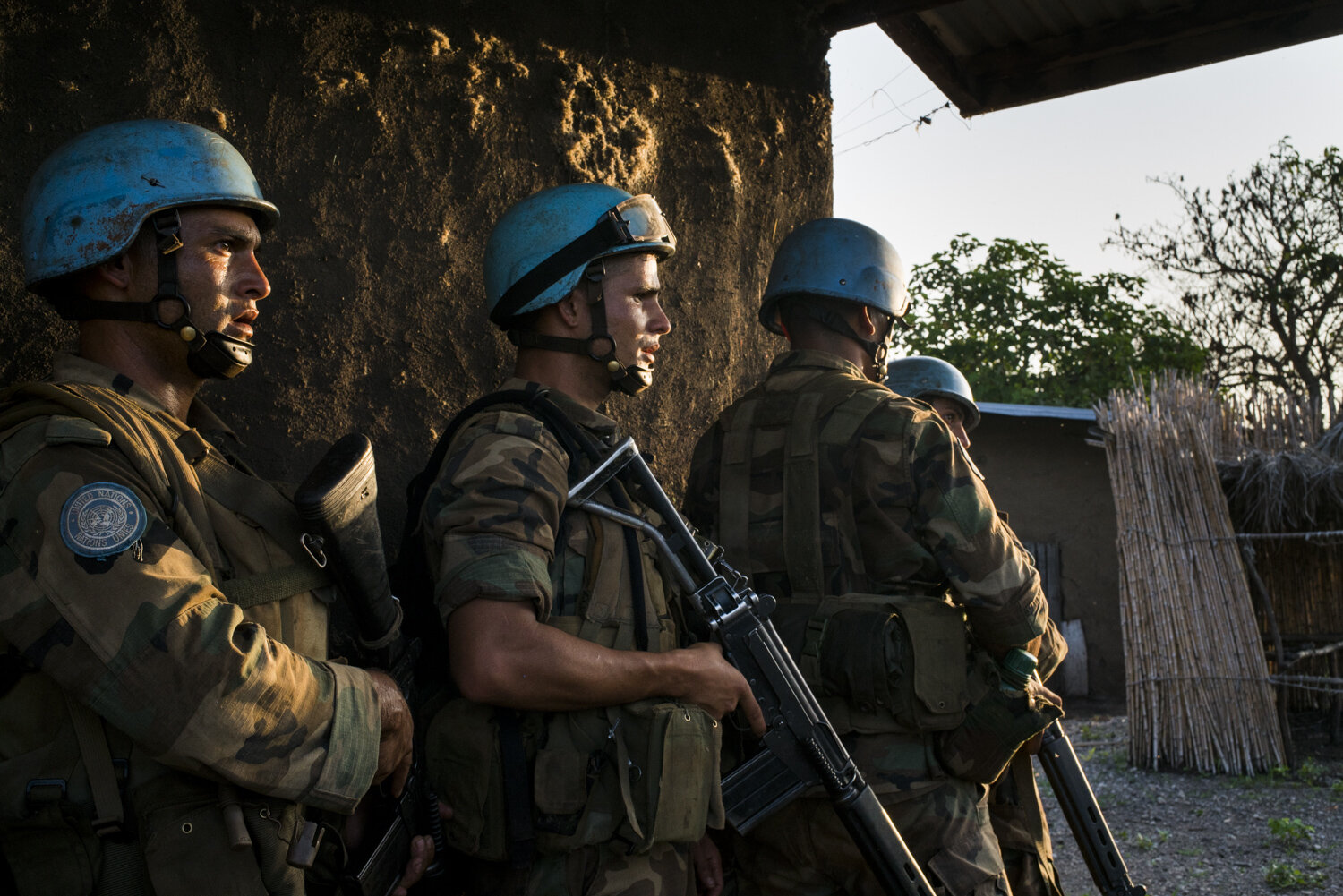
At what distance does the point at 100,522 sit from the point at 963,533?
1828 millimetres

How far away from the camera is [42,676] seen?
5.30 ft

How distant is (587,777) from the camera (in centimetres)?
208

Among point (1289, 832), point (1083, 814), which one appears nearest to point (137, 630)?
point (1083, 814)

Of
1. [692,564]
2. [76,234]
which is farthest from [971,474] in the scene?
[76,234]

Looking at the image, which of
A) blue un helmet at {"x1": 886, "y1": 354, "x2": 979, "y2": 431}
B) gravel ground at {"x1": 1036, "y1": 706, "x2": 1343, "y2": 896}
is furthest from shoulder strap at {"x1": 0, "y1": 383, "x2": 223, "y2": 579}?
gravel ground at {"x1": 1036, "y1": 706, "x2": 1343, "y2": 896}

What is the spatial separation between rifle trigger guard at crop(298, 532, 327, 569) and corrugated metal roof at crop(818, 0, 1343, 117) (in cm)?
301

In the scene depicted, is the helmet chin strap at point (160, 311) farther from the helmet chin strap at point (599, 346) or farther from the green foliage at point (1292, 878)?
the green foliage at point (1292, 878)

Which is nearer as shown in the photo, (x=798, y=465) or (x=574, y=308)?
(x=574, y=308)

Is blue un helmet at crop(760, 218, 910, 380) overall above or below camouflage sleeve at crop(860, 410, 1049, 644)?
above

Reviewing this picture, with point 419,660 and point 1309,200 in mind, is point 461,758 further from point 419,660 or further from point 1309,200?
point 1309,200

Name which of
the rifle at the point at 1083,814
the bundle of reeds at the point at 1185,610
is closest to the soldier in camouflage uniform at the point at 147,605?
the rifle at the point at 1083,814

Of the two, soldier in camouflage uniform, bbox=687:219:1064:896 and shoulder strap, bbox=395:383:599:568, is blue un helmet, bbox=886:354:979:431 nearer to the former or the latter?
soldier in camouflage uniform, bbox=687:219:1064:896

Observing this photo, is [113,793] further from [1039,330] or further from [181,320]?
[1039,330]

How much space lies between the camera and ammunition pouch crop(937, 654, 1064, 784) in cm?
265
